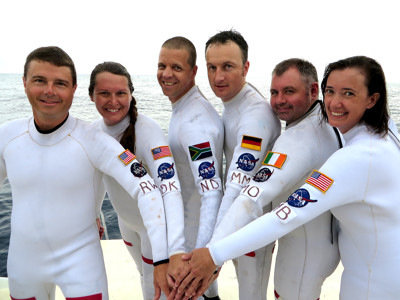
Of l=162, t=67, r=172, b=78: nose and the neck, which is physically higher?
l=162, t=67, r=172, b=78: nose

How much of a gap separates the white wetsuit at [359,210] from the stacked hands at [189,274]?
0.07m

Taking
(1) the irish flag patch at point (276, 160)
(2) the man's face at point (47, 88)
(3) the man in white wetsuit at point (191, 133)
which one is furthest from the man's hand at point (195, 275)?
(2) the man's face at point (47, 88)

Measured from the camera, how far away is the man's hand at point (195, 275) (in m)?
1.80

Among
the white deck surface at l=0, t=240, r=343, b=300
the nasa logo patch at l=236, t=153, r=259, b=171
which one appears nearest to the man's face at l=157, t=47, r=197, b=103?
the nasa logo patch at l=236, t=153, r=259, b=171

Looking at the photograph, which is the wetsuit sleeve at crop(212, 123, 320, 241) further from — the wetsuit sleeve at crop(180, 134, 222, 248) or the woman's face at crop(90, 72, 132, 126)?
the woman's face at crop(90, 72, 132, 126)

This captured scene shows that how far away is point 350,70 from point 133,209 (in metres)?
1.78

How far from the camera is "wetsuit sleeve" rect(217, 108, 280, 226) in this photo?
2082 millimetres

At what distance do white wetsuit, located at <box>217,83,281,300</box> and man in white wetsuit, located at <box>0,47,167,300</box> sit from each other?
533mm

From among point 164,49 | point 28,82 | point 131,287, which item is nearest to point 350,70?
point 164,49

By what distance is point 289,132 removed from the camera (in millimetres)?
2057

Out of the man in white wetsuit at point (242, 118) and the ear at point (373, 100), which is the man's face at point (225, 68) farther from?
the ear at point (373, 100)

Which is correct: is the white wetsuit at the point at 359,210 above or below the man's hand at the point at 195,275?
above

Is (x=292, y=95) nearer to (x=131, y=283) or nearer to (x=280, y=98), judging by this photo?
(x=280, y=98)

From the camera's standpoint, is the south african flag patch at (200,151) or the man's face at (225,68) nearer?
the south african flag patch at (200,151)
